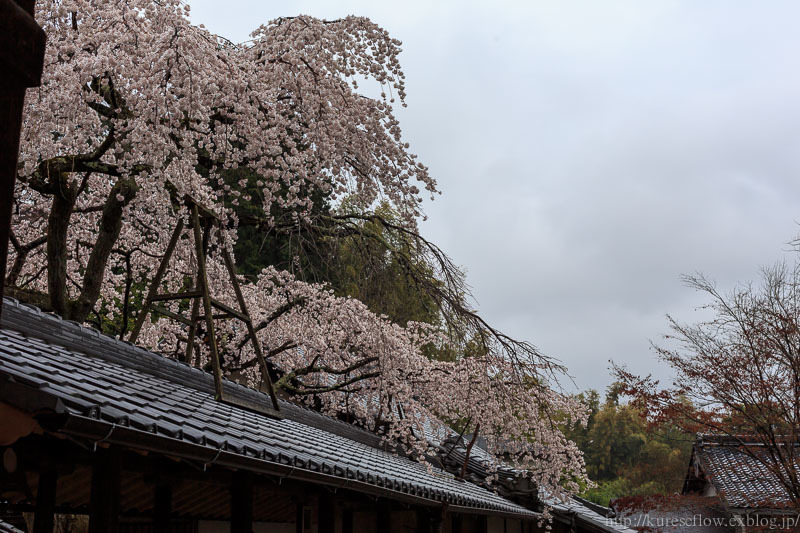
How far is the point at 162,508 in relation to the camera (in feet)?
14.3

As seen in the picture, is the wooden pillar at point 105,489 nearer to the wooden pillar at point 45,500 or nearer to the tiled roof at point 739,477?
the wooden pillar at point 45,500

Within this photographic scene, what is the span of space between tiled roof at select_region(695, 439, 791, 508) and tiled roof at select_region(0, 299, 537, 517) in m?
11.9

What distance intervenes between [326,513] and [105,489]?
106 inches

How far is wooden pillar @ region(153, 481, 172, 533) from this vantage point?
4285 millimetres

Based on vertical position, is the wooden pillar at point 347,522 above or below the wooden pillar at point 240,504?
below

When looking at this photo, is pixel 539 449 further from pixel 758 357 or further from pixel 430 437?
pixel 758 357

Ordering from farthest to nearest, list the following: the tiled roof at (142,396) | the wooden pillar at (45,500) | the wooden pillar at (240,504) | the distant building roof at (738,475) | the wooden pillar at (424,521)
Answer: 1. the distant building roof at (738,475)
2. the wooden pillar at (424,521)
3. the wooden pillar at (240,504)
4. the wooden pillar at (45,500)
5. the tiled roof at (142,396)

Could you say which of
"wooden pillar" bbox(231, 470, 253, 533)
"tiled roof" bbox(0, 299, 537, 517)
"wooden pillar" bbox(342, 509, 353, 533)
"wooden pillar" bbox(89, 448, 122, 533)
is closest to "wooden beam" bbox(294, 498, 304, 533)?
"wooden pillar" bbox(342, 509, 353, 533)

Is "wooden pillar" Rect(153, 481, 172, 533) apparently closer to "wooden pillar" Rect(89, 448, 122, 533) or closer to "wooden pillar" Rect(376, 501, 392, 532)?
"wooden pillar" Rect(89, 448, 122, 533)

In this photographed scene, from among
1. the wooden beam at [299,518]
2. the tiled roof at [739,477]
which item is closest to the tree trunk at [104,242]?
the wooden beam at [299,518]

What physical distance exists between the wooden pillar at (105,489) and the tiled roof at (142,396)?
262 mm

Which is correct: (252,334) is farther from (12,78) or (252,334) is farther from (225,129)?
(12,78)

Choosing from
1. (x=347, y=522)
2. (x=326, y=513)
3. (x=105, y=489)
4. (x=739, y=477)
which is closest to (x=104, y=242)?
(x=347, y=522)

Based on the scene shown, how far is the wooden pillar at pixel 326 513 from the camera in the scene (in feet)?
18.6
